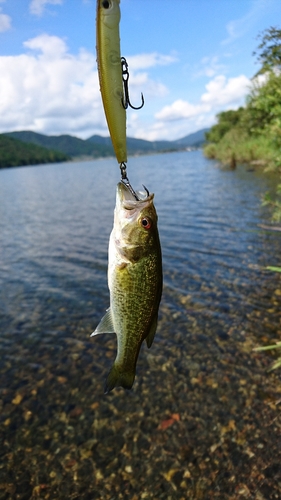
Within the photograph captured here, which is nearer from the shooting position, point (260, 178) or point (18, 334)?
point (18, 334)

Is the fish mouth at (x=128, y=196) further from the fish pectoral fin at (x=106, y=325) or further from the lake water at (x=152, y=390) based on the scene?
the lake water at (x=152, y=390)

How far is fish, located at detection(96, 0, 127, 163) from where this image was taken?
187 centimetres

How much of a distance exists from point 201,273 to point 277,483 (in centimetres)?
877

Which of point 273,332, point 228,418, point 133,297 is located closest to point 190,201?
point 273,332

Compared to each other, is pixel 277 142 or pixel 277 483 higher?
Result: pixel 277 142

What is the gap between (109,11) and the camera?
1866 mm

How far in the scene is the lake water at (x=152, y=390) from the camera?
588 cm

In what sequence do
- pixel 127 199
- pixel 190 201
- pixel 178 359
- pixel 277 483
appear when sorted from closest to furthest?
pixel 127 199
pixel 277 483
pixel 178 359
pixel 190 201

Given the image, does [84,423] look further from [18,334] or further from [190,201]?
[190,201]

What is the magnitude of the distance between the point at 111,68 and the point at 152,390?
23.2 ft

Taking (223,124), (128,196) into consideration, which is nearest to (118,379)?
(128,196)

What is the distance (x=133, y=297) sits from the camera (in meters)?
2.98

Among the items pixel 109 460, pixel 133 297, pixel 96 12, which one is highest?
pixel 96 12

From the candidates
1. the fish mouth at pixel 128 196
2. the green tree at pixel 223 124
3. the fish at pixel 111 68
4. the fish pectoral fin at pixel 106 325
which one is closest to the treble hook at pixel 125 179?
the fish mouth at pixel 128 196
